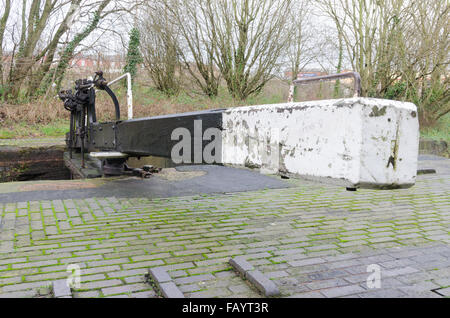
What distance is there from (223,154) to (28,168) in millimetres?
6094

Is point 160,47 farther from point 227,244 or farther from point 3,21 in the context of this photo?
point 227,244

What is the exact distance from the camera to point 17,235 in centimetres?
288

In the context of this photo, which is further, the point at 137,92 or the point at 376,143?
the point at 137,92

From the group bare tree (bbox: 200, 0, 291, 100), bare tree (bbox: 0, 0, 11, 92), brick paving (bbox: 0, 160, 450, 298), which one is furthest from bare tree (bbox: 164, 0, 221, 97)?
brick paving (bbox: 0, 160, 450, 298)

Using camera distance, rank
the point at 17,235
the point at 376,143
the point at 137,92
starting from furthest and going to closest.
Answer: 1. the point at 137,92
2. the point at 17,235
3. the point at 376,143

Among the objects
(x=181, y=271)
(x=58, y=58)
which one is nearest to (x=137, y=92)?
(x=58, y=58)

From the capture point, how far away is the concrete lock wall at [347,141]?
1521 mm

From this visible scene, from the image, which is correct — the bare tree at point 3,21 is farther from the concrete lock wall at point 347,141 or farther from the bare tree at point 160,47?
the concrete lock wall at point 347,141

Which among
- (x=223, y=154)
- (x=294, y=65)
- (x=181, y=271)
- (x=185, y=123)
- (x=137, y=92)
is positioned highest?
(x=294, y=65)

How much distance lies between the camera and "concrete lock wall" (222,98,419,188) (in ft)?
4.99

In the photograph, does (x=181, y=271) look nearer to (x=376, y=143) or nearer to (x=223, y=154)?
(x=223, y=154)

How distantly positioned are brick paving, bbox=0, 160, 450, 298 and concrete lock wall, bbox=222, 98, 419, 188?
686 mm

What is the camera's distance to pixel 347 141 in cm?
155

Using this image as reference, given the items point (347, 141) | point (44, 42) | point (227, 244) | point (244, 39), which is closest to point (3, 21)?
point (44, 42)
